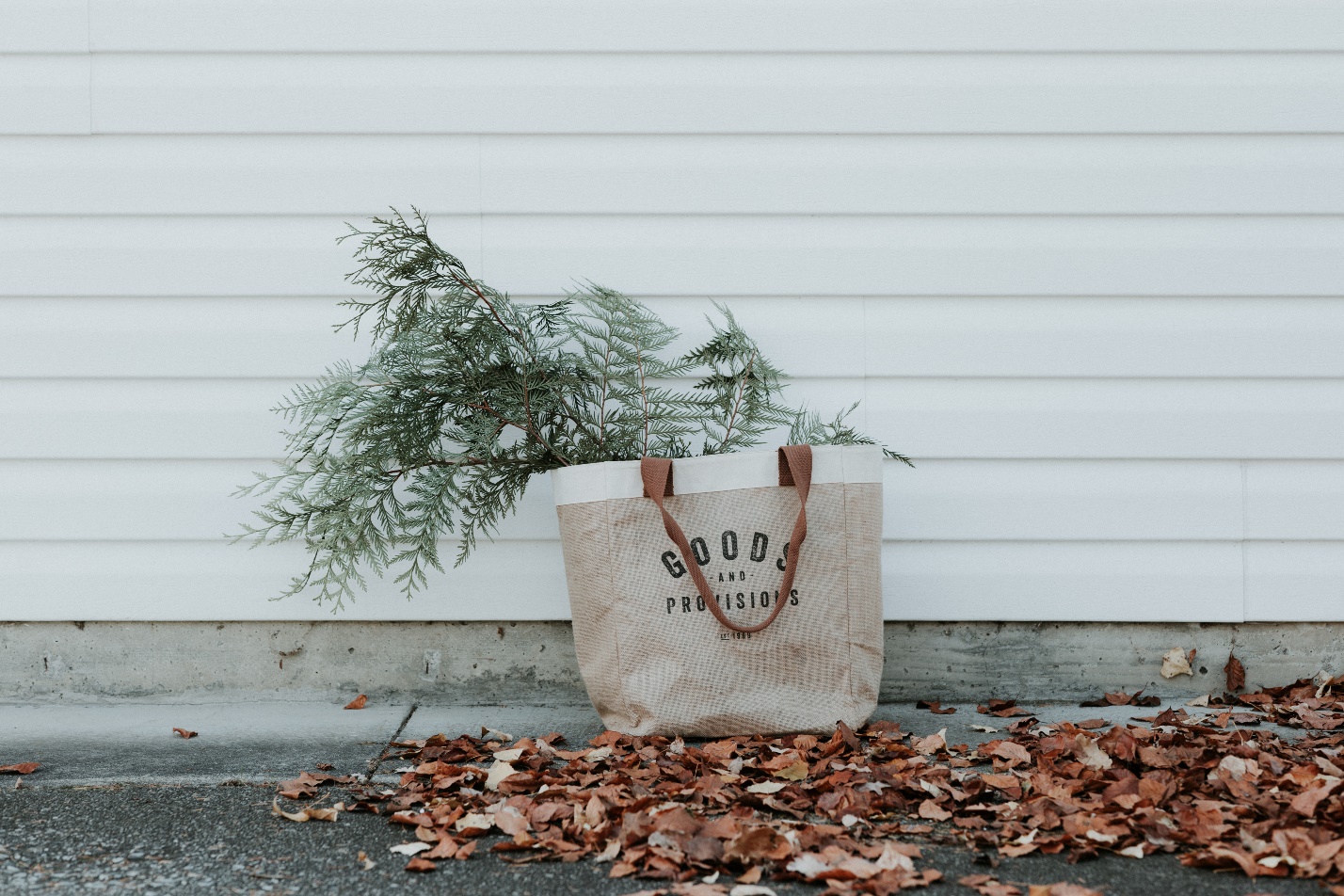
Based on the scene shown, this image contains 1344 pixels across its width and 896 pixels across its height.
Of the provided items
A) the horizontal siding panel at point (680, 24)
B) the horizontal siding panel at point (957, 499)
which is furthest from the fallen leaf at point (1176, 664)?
the horizontal siding panel at point (680, 24)

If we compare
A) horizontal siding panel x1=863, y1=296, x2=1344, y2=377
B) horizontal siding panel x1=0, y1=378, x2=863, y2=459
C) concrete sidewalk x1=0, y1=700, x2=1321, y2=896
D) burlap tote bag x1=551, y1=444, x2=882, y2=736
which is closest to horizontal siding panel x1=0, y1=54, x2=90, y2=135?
horizontal siding panel x1=0, y1=378, x2=863, y2=459

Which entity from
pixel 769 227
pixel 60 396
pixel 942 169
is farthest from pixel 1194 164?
pixel 60 396

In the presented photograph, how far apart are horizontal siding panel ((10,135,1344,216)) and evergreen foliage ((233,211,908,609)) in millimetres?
155

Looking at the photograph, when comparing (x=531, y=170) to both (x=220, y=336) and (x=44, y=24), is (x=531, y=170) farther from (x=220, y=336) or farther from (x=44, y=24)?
(x=44, y=24)

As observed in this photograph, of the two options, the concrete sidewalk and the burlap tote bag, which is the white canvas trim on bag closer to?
the burlap tote bag

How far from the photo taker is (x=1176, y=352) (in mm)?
2193

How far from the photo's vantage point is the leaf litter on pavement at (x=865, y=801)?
4.53ft

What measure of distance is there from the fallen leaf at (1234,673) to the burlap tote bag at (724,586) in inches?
39.7

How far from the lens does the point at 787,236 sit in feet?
7.20

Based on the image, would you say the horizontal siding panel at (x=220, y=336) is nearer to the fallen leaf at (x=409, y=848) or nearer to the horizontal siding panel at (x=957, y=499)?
the horizontal siding panel at (x=957, y=499)

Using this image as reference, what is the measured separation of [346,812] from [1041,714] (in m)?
1.51

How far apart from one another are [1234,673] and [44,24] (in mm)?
3143

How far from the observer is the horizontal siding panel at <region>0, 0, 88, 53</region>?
2.15 meters

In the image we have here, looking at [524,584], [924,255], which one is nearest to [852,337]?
[924,255]
